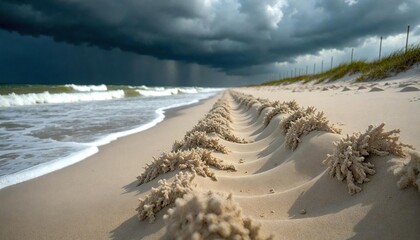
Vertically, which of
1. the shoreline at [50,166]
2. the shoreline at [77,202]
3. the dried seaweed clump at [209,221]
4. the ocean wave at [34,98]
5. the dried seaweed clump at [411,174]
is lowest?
the ocean wave at [34,98]

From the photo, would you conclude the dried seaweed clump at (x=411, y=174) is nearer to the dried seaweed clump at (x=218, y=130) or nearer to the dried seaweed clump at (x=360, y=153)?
the dried seaweed clump at (x=360, y=153)

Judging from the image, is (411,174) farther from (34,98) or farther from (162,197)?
(34,98)

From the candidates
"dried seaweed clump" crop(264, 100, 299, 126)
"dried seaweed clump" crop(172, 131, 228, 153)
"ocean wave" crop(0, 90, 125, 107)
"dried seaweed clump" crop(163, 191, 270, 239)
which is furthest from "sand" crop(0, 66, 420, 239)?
"ocean wave" crop(0, 90, 125, 107)

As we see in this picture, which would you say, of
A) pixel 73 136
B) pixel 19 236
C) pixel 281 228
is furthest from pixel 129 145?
pixel 281 228

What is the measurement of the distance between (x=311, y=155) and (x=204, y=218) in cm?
168

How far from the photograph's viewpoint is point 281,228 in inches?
67.8

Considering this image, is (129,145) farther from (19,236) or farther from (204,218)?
(204,218)

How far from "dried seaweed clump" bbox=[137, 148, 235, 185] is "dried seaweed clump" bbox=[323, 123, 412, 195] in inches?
40.2

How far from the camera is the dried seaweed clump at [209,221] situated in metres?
1.31

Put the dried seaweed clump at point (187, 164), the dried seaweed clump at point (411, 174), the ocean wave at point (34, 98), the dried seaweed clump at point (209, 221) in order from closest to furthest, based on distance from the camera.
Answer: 1. the dried seaweed clump at point (209, 221)
2. the dried seaweed clump at point (411, 174)
3. the dried seaweed clump at point (187, 164)
4. the ocean wave at point (34, 98)

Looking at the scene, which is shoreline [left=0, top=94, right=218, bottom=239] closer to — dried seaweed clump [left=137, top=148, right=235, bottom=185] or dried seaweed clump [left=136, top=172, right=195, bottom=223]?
dried seaweed clump [left=136, top=172, right=195, bottom=223]

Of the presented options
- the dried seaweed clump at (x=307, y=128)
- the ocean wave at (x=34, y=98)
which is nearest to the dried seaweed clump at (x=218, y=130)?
the dried seaweed clump at (x=307, y=128)

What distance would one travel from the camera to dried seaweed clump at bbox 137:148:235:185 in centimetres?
265

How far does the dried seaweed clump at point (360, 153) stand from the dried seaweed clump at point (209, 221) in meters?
0.89
